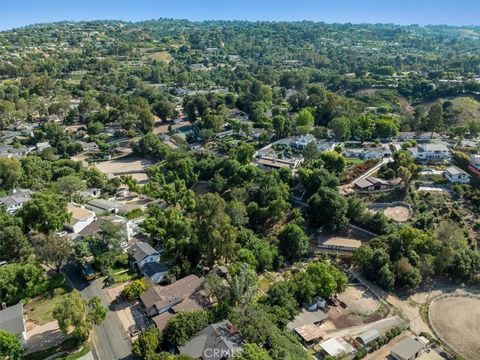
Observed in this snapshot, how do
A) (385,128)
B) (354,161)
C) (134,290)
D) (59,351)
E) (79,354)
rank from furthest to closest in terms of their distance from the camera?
(385,128)
(354,161)
(134,290)
(59,351)
(79,354)

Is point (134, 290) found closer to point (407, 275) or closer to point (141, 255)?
point (141, 255)

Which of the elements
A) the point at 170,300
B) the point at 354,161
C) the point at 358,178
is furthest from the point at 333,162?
the point at 170,300

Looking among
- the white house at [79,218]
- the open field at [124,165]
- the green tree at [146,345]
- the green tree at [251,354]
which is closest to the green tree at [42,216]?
the white house at [79,218]

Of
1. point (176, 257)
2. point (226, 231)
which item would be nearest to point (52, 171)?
point (176, 257)

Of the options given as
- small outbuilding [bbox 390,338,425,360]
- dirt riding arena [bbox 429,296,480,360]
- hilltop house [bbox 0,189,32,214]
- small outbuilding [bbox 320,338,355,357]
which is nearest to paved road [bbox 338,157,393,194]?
dirt riding arena [bbox 429,296,480,360]

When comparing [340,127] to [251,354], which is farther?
[340,127]

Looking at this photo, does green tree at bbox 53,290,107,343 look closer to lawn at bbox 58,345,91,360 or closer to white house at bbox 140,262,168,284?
lawn at bbox 58,345,91,360

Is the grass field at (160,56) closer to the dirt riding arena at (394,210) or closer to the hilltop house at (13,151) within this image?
the hilltop house at (13,151)
